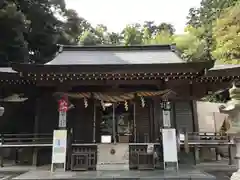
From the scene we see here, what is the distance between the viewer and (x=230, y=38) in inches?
667

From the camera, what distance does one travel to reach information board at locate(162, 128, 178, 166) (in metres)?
8.09

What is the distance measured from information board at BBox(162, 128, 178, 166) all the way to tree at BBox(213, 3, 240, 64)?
10.5 m

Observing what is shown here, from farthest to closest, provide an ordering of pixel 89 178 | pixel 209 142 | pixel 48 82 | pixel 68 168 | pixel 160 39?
pixel 160 39, pixel 209 142, pixel 48 82, pixel 68 168, pixel 89 178

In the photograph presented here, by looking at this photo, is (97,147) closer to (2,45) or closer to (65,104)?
(65,104)

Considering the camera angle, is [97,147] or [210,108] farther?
[210,108]

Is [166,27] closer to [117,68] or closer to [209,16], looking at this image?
[209,16]

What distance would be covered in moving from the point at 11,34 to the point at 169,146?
38.8ft

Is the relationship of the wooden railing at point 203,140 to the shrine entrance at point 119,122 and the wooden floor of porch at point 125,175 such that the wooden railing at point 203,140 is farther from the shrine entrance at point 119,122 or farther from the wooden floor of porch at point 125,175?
the shrine entrance at point 119,122

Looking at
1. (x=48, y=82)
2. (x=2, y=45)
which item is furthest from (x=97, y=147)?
(x=2, y=45)

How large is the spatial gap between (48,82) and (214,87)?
21.4 ft

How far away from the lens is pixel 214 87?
9938 millimetres

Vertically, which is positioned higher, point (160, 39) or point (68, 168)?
point (160, 39)

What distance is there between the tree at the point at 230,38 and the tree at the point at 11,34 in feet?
44.2

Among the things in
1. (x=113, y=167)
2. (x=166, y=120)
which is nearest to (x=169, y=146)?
(x=166, y=120)
